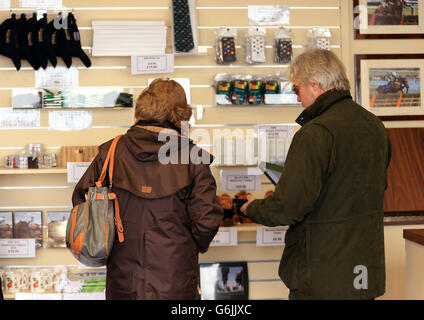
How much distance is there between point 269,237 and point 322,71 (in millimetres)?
1591

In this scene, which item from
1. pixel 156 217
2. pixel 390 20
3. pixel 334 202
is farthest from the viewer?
pixel 390 20

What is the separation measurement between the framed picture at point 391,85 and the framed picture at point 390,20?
16 cm

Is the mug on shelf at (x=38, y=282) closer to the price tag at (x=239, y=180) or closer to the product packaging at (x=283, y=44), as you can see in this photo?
the price tag at (x=239, y=180)

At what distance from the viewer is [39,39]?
10.3 feet

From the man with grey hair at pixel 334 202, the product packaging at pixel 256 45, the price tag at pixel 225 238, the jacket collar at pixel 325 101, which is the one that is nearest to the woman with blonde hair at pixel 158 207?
the man with grey hair at pixel 334 202

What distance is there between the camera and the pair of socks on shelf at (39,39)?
313cm

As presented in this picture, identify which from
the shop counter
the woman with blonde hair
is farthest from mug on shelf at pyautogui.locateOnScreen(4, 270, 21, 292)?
the shop counter

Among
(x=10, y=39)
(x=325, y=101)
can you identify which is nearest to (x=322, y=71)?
(x=325, y=101)

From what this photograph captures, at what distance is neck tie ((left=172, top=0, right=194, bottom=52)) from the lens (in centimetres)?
319

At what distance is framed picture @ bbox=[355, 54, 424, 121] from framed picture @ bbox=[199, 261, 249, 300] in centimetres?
158

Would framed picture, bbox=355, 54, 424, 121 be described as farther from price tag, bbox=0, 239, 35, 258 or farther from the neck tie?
price tag, bbox=0, 239, 35, 258

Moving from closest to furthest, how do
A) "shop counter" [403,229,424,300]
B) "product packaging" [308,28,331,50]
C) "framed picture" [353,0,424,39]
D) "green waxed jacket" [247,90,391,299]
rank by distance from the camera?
"green waxed jacket" [247,90,391,299] < "shop counter" [403,229,424,300] < "product packaging" [308,28,331,50] < "framed picture" [353,0,424,39]

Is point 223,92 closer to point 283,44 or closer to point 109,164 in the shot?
point 283,44

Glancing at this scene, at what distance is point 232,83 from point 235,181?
71 cm
